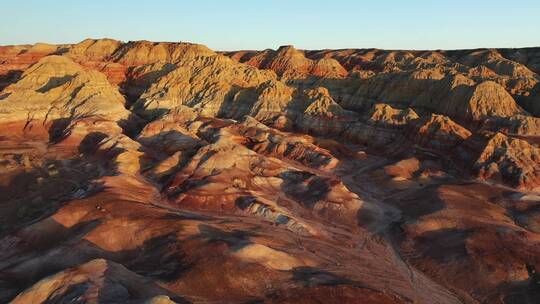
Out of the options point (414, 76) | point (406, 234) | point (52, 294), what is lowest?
point (406, 234)

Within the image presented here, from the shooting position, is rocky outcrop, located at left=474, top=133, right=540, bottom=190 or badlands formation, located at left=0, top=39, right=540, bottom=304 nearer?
badlands formation, located at left=0, top=39, right=540, bottom=304

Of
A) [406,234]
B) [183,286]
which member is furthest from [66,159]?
[406,234]

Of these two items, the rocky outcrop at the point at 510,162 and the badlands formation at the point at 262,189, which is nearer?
the badlands formation at the point at 262,189

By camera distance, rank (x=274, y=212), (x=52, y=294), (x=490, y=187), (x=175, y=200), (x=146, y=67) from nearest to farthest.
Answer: (x=52, y=294) → (x=274, y=212) → (x=175, y=200) → (x=490, y=187) → (x=146, y=67)

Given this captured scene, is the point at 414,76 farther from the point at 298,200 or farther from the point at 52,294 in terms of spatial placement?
the point at 52,294

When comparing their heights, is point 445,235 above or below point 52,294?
below

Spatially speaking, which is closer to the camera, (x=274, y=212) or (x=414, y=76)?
(x=274, y=212)

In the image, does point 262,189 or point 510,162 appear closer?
point 262,189

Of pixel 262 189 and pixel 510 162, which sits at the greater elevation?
pixel 510 162
